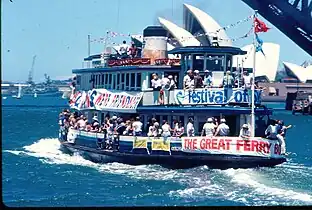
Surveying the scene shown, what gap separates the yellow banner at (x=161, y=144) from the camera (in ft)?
46.4

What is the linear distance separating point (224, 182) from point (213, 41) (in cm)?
399

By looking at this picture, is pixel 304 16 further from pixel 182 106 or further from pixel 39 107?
pixel 39 107

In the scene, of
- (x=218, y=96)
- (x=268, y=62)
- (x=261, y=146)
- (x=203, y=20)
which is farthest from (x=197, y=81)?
(x=268, y=62)

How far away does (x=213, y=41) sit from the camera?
613 inches

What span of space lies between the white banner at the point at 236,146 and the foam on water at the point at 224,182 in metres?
0.32

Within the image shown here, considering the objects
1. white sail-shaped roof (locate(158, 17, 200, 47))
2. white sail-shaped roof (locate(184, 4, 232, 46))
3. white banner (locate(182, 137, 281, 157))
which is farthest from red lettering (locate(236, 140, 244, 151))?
white sail-shaped roof (locate(184, 4, 232, 46))

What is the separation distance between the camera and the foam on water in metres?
11.0

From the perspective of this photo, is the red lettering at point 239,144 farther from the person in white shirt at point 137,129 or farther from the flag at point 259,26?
the person in white shirt at point 137,129

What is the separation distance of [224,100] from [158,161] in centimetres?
171

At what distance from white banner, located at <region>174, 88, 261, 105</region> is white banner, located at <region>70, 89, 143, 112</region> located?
1491mm

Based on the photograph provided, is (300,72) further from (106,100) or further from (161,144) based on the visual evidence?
(161,144)

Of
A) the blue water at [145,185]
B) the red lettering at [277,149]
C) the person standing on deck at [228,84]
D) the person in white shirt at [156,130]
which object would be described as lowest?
the blue water at [145,185]

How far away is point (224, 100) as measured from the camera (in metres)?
14.0

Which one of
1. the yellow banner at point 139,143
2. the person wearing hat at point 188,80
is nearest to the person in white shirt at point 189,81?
the person wearing hat at point 188,80
